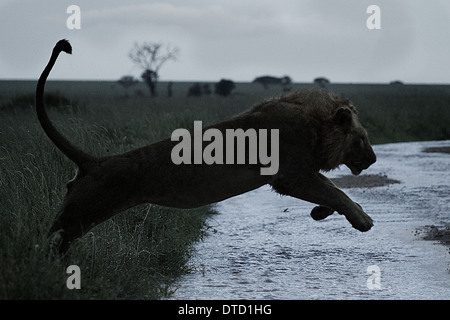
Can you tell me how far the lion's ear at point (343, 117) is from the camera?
5.92m

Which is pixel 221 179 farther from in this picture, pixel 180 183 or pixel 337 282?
pixel 337 282

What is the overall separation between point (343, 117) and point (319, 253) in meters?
2.54

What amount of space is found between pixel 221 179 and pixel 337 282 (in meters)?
1.80

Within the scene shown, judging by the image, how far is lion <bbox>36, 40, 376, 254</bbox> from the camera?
5441 millimetres

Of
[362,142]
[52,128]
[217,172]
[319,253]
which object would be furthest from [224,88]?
[217,172]

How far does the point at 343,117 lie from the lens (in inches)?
234

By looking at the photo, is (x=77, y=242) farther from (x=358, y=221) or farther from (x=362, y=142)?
(x=362, y=142)

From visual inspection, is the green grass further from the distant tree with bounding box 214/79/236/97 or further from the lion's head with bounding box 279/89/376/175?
the distant tree with bounding box 214/79/236/97

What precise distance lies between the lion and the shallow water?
98 cm

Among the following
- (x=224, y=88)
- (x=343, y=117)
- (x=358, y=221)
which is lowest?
(x=358, y=221)

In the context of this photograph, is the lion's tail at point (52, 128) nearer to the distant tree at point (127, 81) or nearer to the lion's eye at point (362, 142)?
the lion's eye at point (362, 142)

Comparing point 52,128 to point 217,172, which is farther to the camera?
point 52,128

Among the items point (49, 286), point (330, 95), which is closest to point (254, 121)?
point (330, 95)

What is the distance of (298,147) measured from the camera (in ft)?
18.9
